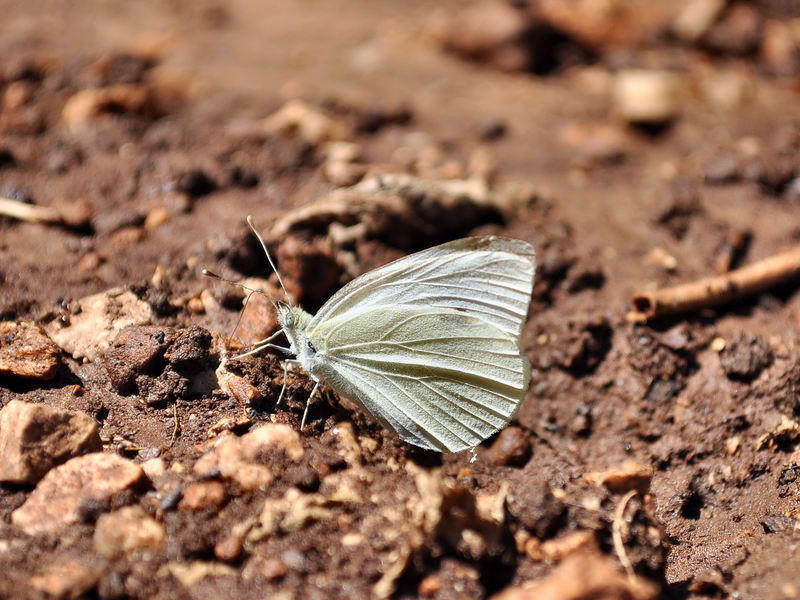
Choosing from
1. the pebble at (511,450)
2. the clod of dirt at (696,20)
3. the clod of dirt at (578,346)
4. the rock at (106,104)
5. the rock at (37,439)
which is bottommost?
the pebble at (511,450)

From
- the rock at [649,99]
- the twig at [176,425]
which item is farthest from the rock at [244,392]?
the rock at [649,99]

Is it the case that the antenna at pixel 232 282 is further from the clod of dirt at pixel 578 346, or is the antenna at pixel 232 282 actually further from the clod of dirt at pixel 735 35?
the clod of dirt at pixel 735 35

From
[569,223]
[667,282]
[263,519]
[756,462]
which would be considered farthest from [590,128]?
[263,519]

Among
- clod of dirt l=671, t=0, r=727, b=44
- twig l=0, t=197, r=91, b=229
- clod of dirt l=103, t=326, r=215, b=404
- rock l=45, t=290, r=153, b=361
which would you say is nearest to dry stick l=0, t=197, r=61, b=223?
twig l=0, t=197, r=91, b=229

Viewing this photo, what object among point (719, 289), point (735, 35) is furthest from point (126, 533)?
point (735, 35)

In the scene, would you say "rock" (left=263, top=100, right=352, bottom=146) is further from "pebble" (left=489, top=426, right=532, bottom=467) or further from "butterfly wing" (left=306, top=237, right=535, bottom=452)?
"pebble" (left=489, top=426, right=532, bottom=467)

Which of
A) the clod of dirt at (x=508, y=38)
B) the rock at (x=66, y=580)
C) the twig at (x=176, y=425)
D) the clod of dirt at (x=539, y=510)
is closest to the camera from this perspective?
the rock at (x=66, y=580)
